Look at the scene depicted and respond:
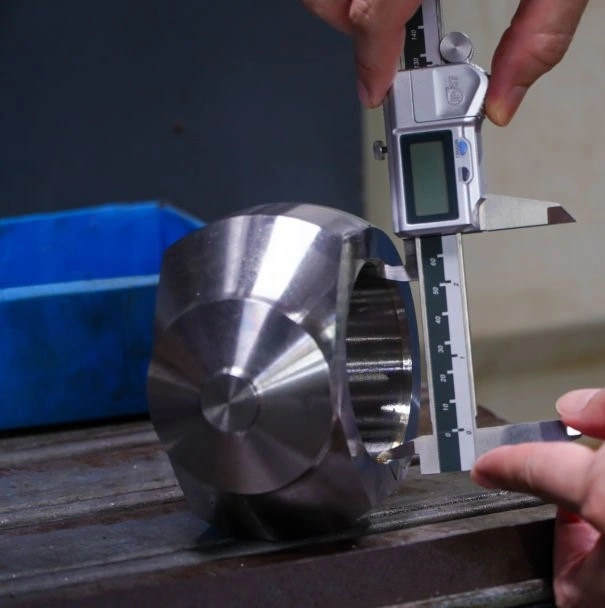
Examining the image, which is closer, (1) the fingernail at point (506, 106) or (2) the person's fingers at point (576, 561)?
(2) the person's fingers at point (576, 561)

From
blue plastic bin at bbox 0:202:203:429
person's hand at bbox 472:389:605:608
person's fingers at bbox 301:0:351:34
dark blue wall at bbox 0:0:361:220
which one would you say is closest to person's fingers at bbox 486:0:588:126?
person's fingers at bbox 301:0:351:34

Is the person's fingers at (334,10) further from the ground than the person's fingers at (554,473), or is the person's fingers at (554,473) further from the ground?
the person's fingers at (334,10)

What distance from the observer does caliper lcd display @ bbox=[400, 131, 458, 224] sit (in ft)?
2.16

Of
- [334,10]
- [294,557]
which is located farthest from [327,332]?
[334,10]

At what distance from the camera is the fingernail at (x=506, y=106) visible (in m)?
0.69

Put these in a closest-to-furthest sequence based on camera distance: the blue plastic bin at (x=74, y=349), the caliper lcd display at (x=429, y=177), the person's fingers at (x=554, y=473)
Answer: the person's fingers at (x=554, y=473)
the caliper lcd display at (x=429, y=177)
the blue plastic bin at (x=74, y=349)

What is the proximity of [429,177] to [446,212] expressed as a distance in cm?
3

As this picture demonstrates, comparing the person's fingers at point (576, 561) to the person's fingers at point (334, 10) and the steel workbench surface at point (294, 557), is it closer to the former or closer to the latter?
the steel workbench surface at point (294, 557)

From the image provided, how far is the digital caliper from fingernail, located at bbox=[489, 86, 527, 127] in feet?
0.07

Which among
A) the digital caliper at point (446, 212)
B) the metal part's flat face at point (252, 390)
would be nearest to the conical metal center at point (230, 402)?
the metal part's flat face at point (252, 390)

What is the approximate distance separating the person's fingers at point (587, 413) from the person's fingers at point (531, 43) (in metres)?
0.21

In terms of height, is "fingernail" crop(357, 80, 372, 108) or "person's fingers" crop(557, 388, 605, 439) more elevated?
"fingernail" crop(357, 80, 372, 108)

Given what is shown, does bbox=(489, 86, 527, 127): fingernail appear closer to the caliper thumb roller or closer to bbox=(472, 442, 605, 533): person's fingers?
the caliper thumb roller

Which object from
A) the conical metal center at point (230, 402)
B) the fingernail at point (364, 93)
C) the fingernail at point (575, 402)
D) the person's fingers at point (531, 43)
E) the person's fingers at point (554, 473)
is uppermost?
the person's fingers at point (531, 43)
